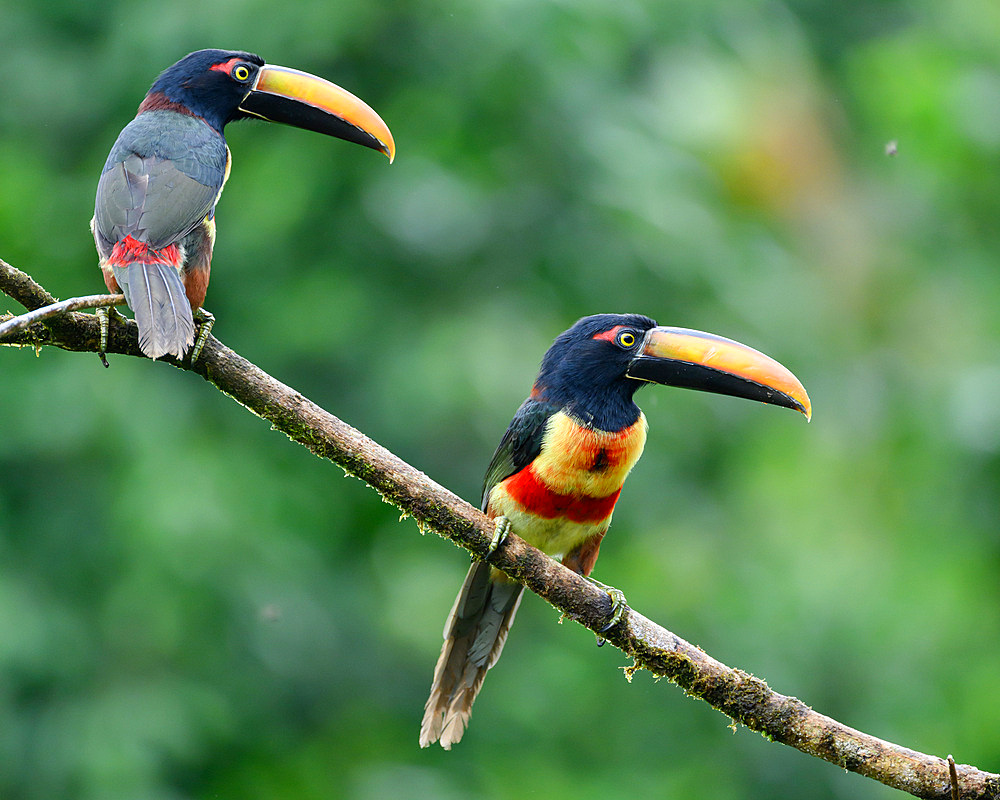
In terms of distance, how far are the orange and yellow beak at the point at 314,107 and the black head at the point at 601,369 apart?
2.81ft

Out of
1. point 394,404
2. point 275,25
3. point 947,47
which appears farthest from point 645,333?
point 947,47

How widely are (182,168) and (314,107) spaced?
49 cm

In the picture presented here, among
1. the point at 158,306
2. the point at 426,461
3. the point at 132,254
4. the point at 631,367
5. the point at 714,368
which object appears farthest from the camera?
the point at 426,461

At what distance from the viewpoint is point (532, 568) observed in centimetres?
340

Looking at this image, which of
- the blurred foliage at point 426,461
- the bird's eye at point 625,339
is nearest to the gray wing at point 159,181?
the bird's eye at point 625,339

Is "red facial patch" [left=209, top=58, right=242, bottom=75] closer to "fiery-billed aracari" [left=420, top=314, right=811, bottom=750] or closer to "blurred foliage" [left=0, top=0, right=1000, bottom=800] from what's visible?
"fiery-billed aracari" [left=420, top=314, right=811, bottom=750]

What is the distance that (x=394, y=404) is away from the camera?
21.1 feet

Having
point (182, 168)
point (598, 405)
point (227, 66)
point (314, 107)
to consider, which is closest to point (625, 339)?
point (598, 405)

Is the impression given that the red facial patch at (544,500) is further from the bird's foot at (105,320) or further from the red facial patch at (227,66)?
the red facial patch at (227,66)

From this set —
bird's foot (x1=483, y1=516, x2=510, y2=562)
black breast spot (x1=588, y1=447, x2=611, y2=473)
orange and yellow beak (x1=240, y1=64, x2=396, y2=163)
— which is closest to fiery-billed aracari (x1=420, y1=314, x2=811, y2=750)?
black breast spot (x1=588, y1=447, x2=611, y2=473)

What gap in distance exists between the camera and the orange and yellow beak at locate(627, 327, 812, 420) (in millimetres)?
3672

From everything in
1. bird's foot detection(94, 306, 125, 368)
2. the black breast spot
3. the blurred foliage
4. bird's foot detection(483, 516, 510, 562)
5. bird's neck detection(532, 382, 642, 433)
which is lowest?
the blurred foliage

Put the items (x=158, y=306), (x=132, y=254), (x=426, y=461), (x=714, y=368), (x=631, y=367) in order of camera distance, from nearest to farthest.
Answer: (x=158, y=306)
(x=132, y=254)
(x=714, y=368)
(x=631, y=367)
(x=426, y=461)

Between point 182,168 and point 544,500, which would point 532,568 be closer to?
point 544,500
